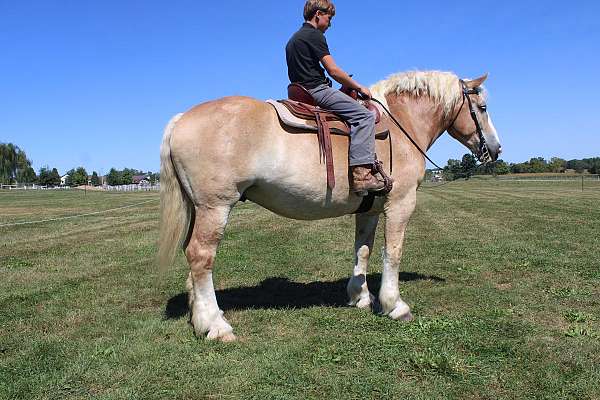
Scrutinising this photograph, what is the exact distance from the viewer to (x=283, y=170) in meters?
4.91

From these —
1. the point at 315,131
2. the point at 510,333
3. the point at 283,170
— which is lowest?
the point at 510,333

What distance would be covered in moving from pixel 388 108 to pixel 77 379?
444 centimetres

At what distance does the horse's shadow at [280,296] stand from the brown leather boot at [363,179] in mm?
1711

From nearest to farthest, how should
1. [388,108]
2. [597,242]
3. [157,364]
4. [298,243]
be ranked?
1. [157,364]
2. [388,108]
3. [597,242]
4. [298,243]

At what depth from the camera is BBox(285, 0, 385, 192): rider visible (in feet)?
16.9

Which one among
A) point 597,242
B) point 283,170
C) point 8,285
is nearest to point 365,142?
point 283,170

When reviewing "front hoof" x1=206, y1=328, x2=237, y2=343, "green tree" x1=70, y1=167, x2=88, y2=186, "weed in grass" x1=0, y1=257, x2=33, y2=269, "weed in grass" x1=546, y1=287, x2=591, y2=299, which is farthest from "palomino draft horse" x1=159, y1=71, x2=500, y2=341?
"green tree" x1=70, y1=167, x2=88, y2=186

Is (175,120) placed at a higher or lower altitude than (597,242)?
higher

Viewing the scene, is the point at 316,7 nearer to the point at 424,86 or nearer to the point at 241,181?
the point at 424,86

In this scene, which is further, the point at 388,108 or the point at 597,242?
the point at 597,242

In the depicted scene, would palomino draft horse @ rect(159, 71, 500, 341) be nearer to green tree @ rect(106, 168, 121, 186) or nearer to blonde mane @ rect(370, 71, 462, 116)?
blonde mane @ rect(370, 71, 462, 116)

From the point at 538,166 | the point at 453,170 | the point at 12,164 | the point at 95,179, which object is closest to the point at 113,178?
the point at 95,179

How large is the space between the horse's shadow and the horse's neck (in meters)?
2.32

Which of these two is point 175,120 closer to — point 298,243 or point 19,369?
point 19,369
